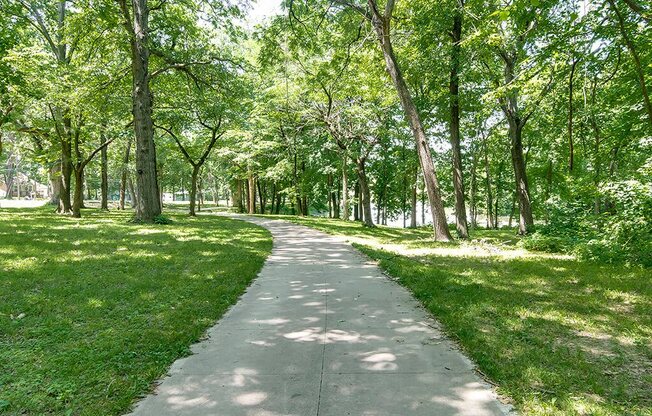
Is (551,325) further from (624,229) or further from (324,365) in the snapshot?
(624,229)

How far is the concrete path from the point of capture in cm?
312

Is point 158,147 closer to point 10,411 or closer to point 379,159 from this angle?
point 379,159

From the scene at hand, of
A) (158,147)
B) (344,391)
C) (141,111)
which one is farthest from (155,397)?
(158,147)

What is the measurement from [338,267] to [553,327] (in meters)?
4.75

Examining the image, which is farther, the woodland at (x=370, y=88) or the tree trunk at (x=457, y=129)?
the tree trunk at (x=457, y=129)

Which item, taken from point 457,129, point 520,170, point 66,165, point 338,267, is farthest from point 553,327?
point 66,165

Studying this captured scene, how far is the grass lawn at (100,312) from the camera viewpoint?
3363mm

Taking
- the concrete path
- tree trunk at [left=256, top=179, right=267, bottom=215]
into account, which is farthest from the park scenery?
tree trunk at [left=256, top=179, right=267, bottom=215]

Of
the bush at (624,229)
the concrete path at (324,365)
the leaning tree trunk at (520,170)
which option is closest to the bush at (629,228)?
the bush at (624,229)

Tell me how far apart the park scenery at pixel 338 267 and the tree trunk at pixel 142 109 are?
0.09 meters

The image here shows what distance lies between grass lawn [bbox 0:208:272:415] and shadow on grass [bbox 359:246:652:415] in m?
3.31

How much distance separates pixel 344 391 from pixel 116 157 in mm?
33953

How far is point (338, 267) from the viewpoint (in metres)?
8.72

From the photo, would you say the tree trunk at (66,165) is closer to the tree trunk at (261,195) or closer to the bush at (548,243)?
the tree trunk at (261,195)
